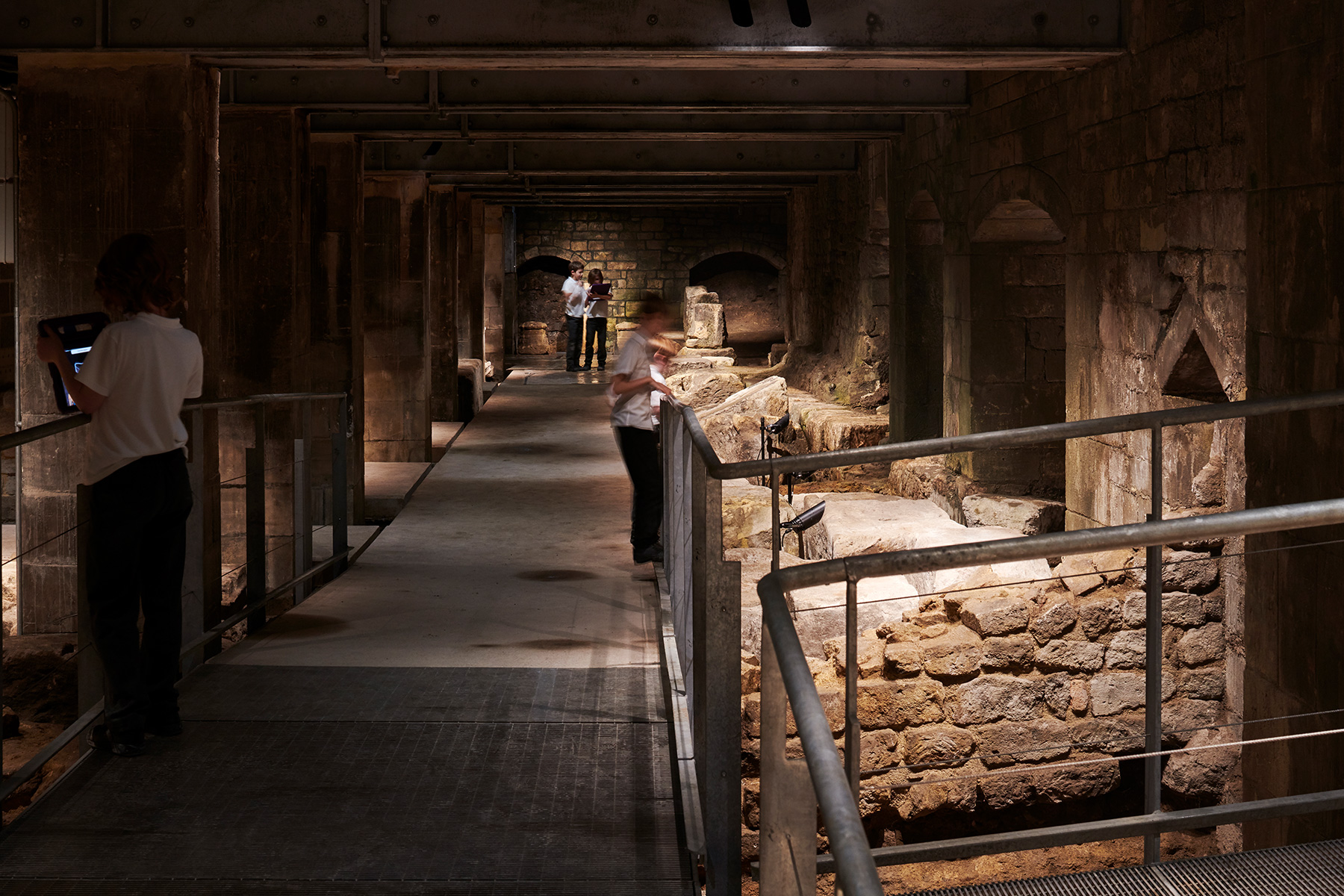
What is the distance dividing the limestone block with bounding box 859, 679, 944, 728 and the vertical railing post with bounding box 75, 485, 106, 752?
249cm

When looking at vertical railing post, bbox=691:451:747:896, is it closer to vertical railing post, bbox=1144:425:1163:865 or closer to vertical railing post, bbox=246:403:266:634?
vertical railing post, bbox=1144:425:1163:865

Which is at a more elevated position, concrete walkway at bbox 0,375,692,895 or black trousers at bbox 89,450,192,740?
black trousers at bbox 89,450,192,740

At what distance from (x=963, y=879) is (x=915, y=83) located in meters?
4.82

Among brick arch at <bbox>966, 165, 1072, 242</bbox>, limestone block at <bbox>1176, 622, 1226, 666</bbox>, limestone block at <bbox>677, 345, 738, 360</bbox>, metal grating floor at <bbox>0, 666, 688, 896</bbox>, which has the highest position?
brick arch at <bbox>966, 165, 1072, 242</bbox>

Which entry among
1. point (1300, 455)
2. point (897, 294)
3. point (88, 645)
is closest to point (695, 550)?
point (88, 645)

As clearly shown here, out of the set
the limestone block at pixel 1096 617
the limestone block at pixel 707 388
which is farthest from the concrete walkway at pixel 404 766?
the limestone block at pixel 707 388

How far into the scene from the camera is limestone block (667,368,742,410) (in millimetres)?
14609

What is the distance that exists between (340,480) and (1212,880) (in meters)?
4.98

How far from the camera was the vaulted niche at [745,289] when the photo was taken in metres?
26.7

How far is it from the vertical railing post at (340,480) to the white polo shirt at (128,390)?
3069mm

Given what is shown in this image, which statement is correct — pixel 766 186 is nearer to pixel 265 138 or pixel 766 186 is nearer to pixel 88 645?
pixel 265 138

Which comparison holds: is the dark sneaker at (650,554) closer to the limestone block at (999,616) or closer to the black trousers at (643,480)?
the black trousers at (643,480)

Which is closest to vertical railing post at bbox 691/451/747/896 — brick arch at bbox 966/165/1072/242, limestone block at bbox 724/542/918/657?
limestone block at bbox 724/542/918/657

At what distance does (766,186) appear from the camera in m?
16.6
